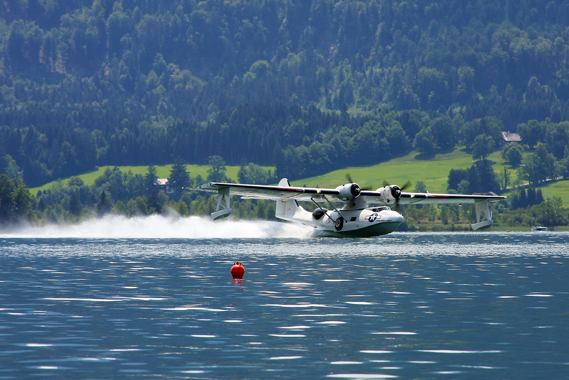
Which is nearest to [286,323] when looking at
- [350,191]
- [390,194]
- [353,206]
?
[350,191]

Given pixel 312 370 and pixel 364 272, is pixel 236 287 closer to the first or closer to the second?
pixel 364 272

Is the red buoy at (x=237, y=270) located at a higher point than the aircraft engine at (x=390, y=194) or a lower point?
lower

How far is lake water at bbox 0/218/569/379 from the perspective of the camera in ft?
63.9

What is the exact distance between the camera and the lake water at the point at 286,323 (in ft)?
63.9

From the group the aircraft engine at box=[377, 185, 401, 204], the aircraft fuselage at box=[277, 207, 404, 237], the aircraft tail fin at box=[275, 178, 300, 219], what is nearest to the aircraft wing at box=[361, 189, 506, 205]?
the aircraft engine at box=[377, 185, 401, 204]

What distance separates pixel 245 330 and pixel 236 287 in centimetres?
1331

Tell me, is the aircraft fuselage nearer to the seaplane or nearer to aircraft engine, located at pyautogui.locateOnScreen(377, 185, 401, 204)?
the seaplane

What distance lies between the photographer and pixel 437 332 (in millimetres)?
24250

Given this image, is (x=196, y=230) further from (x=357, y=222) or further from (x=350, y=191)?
(x=350, y=191)

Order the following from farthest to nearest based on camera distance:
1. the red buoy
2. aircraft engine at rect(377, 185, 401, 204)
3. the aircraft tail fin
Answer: the aircraft tail fin → aircraft engine at rect(377, 185, 401, 204) → the red buoy

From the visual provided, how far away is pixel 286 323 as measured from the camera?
26.0 meters

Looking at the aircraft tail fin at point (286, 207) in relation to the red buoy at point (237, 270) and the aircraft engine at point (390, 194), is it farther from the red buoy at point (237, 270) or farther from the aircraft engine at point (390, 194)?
the red buoy at point (237, 270)

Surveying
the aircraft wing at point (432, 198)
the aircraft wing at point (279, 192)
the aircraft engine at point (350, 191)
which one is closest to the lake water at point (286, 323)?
the aircraft wing at point (279, 192)

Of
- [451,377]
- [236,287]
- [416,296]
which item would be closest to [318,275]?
[236,287]
